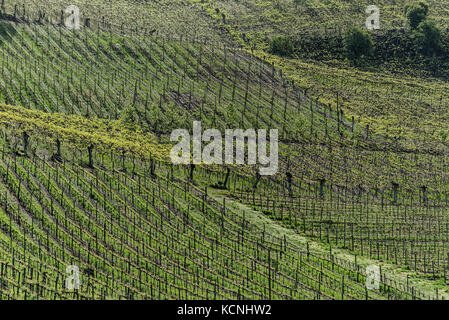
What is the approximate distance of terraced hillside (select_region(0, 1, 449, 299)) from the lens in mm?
58375

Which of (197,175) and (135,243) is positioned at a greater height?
(197,175)

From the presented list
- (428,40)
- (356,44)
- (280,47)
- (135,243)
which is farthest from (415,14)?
(135,243)

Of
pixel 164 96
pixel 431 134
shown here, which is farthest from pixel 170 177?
pixel 431 134

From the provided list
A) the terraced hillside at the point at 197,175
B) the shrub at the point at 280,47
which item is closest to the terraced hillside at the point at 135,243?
the terraced hillside at the point at 197,175

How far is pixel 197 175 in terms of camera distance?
82000 mm

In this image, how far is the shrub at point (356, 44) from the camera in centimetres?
13838

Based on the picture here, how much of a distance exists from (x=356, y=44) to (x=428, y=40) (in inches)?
677

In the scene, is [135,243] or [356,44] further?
[356,44]

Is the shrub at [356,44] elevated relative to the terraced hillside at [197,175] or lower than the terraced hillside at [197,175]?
elevated

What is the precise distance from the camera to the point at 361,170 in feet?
300

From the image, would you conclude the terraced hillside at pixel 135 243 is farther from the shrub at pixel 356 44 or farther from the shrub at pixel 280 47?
the shrub at pixel 356 44

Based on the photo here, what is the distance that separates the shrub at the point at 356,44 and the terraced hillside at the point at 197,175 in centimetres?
774

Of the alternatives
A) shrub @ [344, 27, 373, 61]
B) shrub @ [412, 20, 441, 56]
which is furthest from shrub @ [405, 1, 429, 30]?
shrub @ [344, 27, 373, 61]

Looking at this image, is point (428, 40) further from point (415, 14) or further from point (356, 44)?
point (356, 44)
